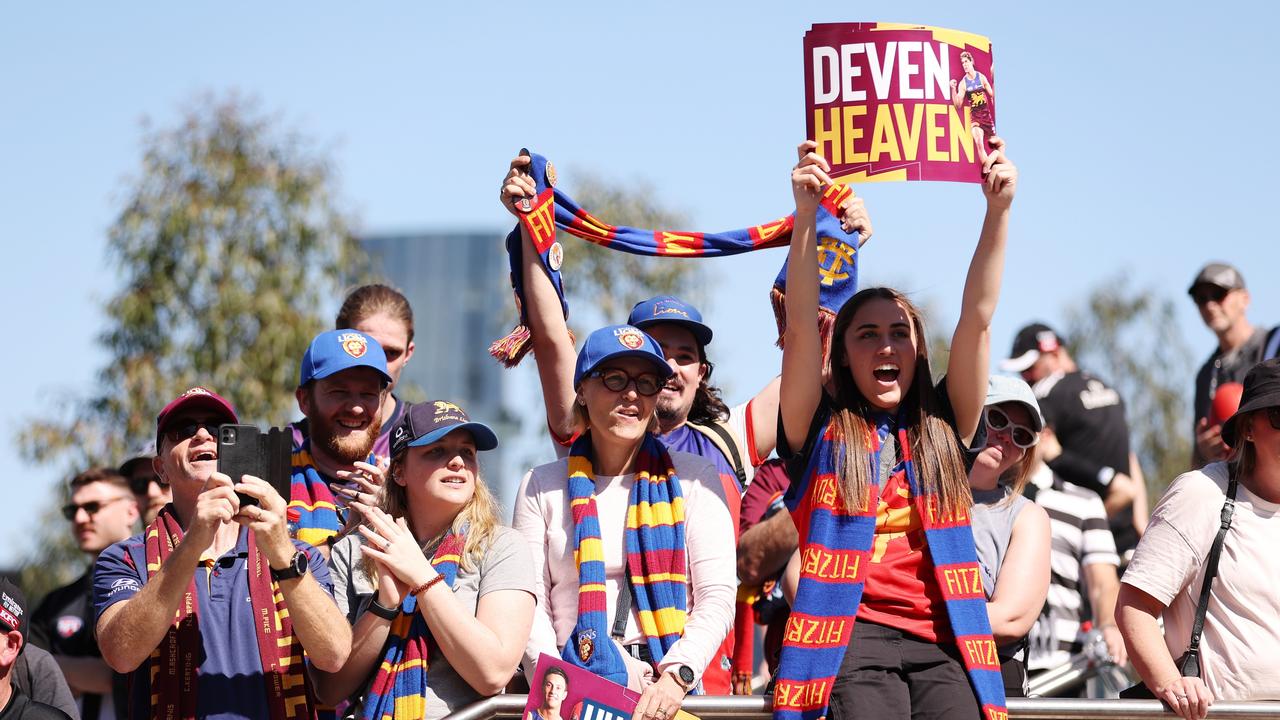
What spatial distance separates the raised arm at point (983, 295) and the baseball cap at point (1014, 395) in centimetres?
98

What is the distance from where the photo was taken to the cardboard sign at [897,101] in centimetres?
545

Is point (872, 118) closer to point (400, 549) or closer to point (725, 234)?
point (725, 234)

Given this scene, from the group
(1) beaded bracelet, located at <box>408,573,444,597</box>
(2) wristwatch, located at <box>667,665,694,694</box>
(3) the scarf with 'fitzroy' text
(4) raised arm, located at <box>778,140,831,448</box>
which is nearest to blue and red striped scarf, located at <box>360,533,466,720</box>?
(1) beaded bracelet, located at <box>408,573,444,597</box>

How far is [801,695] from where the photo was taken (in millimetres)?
4953

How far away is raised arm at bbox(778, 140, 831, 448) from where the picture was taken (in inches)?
203

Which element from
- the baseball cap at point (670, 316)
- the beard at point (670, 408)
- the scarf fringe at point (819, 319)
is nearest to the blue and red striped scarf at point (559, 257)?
the scarf fringe at point (819, 319)

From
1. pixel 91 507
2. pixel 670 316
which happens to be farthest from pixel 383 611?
pixel 91 507

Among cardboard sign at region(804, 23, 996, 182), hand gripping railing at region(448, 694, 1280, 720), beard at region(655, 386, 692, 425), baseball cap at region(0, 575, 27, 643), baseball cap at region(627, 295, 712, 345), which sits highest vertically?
cardboard sign at region(804, 23, 996, 182)

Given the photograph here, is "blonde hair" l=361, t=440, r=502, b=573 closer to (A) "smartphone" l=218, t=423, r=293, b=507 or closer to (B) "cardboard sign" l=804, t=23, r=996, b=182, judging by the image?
(A) "smartphone" l=218, t=423, r=293, b=507

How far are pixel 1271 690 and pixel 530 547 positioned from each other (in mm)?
2477

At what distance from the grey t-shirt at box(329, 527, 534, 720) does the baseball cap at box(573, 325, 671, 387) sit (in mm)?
646

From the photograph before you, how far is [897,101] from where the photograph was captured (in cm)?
552

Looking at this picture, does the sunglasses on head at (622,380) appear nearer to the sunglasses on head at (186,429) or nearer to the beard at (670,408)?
the beard at (670,408)

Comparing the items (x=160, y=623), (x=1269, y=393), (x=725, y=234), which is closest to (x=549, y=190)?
(x=725, y=234)
